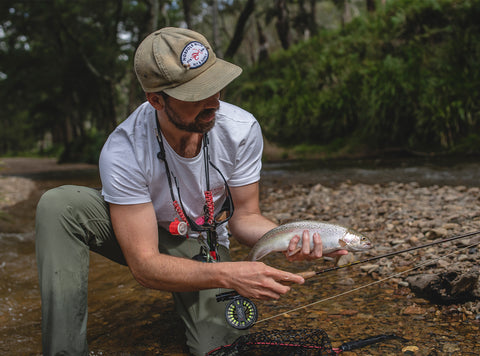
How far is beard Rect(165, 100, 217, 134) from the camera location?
7.65 feet

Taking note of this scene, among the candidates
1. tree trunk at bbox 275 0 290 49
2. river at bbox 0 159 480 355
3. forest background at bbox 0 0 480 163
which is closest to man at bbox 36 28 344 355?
river at bbox 0 159 480 355

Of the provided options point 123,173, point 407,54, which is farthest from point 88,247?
point 407,54

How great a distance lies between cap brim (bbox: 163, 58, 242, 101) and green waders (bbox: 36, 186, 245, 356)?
0.82 m

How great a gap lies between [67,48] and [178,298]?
2821cm

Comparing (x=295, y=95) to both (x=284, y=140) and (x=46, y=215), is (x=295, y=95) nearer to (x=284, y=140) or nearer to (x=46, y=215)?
(x=284, y=140)

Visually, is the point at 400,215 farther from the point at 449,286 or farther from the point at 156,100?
the point at 156,100

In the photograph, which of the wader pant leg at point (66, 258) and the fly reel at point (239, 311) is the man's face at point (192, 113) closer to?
the wader pant leg at point (66, 258)

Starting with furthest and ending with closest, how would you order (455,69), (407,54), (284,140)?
(284,140)
(407,54)
(455,69)

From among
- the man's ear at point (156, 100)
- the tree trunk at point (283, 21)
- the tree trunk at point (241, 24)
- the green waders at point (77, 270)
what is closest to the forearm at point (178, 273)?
the green waders at point (77, 270)

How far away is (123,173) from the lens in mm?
2357

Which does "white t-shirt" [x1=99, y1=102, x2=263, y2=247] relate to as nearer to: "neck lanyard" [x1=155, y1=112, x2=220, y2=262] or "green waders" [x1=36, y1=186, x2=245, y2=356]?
"neck lanyard" [x1=155, y1=112, x2=220, y2=262]

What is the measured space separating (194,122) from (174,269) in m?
0.77

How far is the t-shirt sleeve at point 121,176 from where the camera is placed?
235 centimetres

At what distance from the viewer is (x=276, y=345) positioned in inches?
93.5
